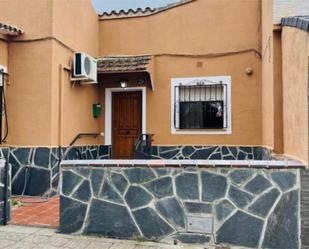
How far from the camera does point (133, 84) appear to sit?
10.3 metres

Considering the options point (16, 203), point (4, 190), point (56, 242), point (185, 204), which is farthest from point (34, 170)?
point (185, 204)

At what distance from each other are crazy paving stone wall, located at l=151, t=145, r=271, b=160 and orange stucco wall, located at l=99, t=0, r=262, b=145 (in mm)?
185

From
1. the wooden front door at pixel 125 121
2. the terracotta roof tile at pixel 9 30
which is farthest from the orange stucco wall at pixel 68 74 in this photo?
the terracotta roof tile at pixel 9 30

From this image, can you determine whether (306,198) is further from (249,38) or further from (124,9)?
(124,9)

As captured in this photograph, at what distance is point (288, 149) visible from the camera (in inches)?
223

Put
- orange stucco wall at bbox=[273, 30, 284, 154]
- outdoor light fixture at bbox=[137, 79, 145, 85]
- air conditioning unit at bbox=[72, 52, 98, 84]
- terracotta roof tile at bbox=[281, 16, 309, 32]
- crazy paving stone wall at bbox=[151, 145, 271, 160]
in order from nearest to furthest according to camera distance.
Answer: terracotta roof tile at bbox=[281, 16, 309, 32] → orange stucco wall at bbox=[273, 30, 284, 154] → air conditioning unit at bbox=[72, 52, 98, 84] → crazy paving stone wall at bbox=[151, 145, 271, 160] → outdoor light fixture at bbox=[137, 79, 145, 85]

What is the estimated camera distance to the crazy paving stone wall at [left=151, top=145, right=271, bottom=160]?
9.40 meters

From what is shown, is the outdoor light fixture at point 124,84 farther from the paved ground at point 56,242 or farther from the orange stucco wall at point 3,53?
the paved ground at point 56,242

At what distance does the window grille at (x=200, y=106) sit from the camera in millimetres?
9648

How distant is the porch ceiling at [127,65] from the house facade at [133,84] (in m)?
0.03

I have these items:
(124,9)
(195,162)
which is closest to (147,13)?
(124,9)

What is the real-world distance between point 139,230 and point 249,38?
6910 mm

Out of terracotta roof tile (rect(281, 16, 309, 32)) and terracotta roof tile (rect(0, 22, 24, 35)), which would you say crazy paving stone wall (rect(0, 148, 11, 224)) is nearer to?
terracotta roof tile (rect(0, 22, 24, 35))

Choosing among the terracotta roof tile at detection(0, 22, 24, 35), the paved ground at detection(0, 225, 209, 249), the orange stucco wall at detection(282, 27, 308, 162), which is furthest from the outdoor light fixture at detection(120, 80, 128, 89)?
the paved ground at detection(0, 225, 209, 249)
